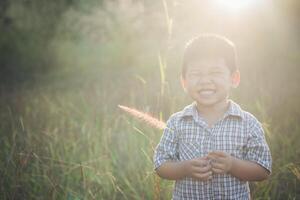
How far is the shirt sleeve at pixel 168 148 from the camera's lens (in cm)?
242

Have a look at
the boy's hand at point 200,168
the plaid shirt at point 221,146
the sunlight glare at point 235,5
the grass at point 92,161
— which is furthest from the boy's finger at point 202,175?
the sunlight glare at point 235,5

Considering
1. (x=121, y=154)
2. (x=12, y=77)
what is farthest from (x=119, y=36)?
(x=121, y=154)

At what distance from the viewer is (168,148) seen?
243cm

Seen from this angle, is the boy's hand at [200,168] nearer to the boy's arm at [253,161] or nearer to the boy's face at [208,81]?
the boy's arm at [253,161]

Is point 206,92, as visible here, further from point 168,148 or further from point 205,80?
point 168,148

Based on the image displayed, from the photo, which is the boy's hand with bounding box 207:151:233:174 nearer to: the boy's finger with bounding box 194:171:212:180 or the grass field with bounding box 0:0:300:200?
the boy's finger with bounding box 194:171:212:180

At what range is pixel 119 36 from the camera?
8.19 m

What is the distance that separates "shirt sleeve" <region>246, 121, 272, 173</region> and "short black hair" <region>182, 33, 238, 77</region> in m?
0.27

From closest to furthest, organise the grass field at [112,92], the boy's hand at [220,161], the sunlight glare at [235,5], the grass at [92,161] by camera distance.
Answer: the boy's hand at [220,161] < the grass at [92,161] < the grass field at [112,92] < the sunlight glare at [235,5]

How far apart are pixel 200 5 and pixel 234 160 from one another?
11.2ft

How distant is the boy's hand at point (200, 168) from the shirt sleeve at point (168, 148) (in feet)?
0.62

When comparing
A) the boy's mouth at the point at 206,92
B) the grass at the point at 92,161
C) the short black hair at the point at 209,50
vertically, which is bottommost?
the grass at the point at 92,161

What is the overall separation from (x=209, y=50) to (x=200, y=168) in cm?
45

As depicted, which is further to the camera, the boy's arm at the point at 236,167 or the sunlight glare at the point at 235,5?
the sunlight glare at the point at 235,5
